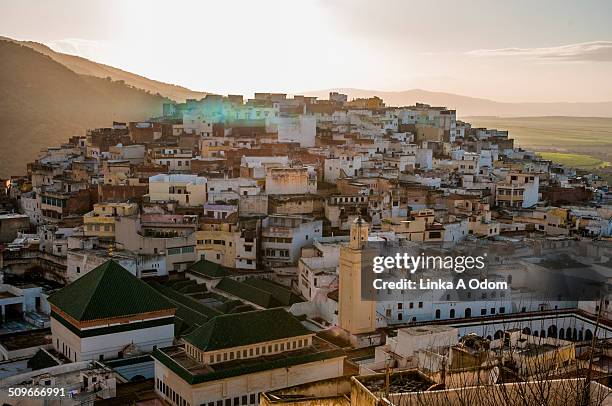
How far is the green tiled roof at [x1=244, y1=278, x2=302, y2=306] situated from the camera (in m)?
17.2

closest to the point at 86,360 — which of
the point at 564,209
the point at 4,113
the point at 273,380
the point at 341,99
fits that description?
the point at 273,380

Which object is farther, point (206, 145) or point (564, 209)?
point (206, 145)

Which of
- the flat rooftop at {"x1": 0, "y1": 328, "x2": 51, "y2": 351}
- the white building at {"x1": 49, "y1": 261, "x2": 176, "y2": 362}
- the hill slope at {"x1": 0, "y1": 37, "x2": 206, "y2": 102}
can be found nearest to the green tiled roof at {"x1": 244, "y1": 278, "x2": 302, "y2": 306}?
the white building at {"x1": 49, "y1": 261, "x2": 176, "y2": 362}

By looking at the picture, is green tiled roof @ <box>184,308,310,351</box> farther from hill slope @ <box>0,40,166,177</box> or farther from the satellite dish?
hill slope @ <box>0,40,166,177</box>

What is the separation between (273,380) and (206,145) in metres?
17.7

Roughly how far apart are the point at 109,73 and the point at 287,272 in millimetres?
88526

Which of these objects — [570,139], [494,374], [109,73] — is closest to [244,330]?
[494,374]

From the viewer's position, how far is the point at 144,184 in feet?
78.5

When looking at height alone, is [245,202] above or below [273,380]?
above

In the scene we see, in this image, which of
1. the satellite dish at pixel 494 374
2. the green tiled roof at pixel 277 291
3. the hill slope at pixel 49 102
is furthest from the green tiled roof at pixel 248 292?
the hill slope at pixel 49 102

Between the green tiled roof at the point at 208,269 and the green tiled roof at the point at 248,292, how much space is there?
38cm

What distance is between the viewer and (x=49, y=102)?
6962cm

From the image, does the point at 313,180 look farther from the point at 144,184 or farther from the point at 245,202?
the point at 144,184

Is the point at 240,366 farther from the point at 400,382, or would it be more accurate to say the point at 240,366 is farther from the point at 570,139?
the point at 570,139
